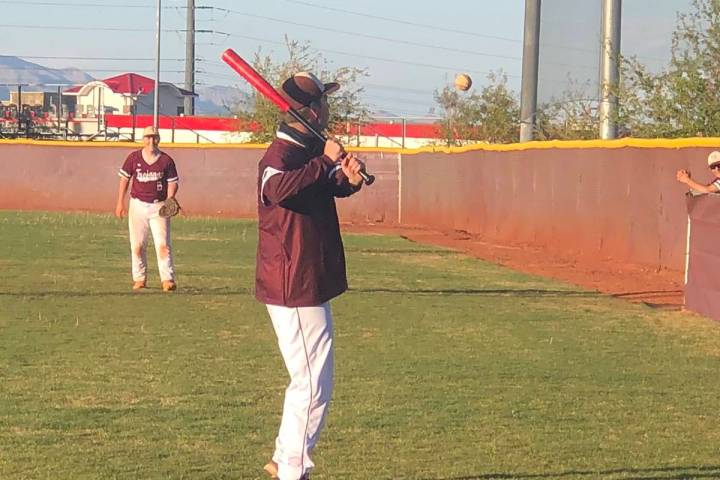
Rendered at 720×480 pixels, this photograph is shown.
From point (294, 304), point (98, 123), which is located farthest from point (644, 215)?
point (98, 123)

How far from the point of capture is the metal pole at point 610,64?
2309 cm

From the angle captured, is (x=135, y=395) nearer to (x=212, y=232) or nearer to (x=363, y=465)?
(x=363, y=465)

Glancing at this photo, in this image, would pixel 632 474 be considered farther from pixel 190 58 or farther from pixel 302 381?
pixel 190 58

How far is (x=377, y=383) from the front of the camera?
376 inches

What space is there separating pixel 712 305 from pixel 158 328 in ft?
20.5

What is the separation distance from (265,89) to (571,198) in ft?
60.7

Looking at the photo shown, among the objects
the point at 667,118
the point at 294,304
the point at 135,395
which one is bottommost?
the point at 135,395

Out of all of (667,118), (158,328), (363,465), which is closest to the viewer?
(363,465)

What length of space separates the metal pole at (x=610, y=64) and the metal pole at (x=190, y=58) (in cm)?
4703

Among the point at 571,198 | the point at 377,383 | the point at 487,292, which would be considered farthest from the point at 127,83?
the point at 377,383

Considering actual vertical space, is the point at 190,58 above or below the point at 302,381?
above

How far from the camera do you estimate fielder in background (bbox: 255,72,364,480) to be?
5.89 m

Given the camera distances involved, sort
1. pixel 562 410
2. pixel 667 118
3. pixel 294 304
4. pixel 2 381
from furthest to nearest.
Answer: pixel 667 118
pixel 2 381
pixel 562 410
pixel 294 304

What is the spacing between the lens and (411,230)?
3291 cm
